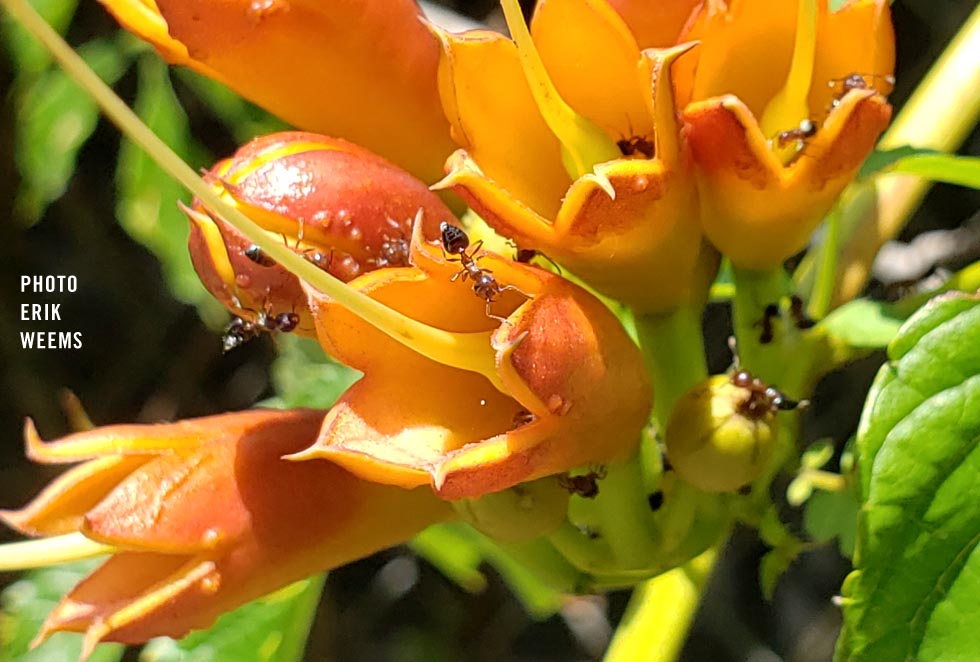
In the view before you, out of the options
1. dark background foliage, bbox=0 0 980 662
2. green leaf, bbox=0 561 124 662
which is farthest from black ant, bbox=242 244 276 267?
dark background foliage, bbox=0 0 980 662

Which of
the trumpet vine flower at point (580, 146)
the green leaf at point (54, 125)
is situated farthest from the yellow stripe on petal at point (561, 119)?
the green leaf at point (54, 125)

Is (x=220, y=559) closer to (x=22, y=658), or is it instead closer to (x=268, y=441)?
(x=268, y=441)

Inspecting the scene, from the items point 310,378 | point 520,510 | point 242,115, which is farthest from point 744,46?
point 242,115

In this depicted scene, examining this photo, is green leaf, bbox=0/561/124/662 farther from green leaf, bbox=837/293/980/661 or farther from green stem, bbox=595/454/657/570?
green leaf, bbox=837/293/980/661

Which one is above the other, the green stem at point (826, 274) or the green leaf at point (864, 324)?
the green leaf at point (864, 324)

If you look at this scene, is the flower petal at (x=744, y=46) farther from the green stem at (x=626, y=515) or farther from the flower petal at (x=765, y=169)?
the green stem at (x=626, y=515)

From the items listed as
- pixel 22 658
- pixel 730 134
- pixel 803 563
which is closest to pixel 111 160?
pixel 22 658
